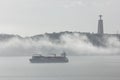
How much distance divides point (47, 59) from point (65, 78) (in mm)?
73027

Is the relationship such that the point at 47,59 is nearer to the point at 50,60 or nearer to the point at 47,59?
the point at 47,59

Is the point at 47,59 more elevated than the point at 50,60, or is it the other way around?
the point at 47,59

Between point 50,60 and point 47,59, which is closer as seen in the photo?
point 47,59

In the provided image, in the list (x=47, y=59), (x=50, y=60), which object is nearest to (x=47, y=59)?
(x=47, y=59)

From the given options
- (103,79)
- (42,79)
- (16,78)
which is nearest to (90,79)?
(103,79)

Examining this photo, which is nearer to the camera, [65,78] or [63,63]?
[65,78]

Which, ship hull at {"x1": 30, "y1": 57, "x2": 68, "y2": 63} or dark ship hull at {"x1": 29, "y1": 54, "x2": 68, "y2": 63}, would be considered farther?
dark ship hull at {"x1": 29, "y1": 54, "x2": 68, "y2": 63}

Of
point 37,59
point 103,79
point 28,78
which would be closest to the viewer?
point 103,79

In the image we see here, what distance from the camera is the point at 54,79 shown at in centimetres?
10562

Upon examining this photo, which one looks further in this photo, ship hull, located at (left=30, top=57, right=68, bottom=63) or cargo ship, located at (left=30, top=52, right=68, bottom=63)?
cargo ship, located at (left=30, top=52, right=68, bottom=63)

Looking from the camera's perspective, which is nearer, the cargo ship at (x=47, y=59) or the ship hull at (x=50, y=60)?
the ship hull at (x=50, y=60)

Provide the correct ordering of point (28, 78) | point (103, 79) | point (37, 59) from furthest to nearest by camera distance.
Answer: point (37, 59) → point (28, 78) → point (103, 79)

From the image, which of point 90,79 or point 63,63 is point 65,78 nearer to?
point 90,79

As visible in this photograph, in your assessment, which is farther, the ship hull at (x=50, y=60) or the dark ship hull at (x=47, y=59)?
the dark ship hull at (x=47, y=59)
